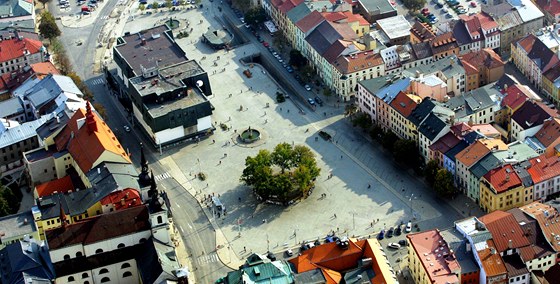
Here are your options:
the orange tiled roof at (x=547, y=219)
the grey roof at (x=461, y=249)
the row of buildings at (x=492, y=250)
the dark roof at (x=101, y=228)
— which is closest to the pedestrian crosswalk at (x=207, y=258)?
the dark roof at (x=101, y=228)

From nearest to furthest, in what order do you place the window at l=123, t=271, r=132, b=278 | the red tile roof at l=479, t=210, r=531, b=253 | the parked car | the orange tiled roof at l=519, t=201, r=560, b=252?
1. the red tile roof at l=479, t=210, r=531, b=253
2. the orange tiled roof at l=519, t=201, r=560, b=252
3. the window at l=123, t=271, r=132, b=278
4. the parked car

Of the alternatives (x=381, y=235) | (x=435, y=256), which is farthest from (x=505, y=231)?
(x=381, y=235)

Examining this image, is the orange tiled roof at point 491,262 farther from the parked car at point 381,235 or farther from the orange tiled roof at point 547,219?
the parked car at point 381,235

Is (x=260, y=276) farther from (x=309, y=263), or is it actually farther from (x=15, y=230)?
(x=15, y=230)

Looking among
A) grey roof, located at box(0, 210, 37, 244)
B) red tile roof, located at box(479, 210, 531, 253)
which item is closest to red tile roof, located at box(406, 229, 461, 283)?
red tile roof, located at box(479, 210, 531, 253)

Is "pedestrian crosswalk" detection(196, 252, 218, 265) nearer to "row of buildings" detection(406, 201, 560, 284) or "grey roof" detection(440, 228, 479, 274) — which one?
"row of buildings" detection(406, 201, 560, 284)

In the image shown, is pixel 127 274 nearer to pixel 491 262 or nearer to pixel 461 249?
pixel 461 249
